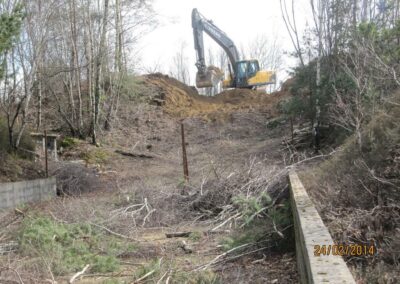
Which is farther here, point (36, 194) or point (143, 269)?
point (36, 194)

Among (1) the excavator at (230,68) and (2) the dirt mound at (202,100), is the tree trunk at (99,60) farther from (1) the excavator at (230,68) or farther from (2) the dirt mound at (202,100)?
(1) the excavator at (230,68)

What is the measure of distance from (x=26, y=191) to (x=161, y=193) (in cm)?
428

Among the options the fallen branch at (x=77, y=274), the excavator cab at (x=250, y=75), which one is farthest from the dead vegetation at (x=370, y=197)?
the excavator cab at (x=250, y=75)

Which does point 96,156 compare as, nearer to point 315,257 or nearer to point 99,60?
point 99,60

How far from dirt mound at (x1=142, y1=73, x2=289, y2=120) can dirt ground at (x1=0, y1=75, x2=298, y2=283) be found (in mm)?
553

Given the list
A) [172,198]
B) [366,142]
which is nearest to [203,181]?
[172,198]

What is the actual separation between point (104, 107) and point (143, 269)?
19315mm

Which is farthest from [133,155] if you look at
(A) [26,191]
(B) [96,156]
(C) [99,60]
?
(A) [26,191]

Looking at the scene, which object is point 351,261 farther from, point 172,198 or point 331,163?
point 172,198

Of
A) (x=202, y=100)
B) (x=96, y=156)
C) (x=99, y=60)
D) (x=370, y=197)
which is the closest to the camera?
(x=370, y=197)

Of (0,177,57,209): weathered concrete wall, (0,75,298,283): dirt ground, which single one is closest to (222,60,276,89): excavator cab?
(0,75,298,283): dirt ground

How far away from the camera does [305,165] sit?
35.6 feet

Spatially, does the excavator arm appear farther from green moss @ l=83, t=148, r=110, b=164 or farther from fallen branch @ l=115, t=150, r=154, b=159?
green moss @ l=83, t=148, r=110, b=164

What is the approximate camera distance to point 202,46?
2889cm
